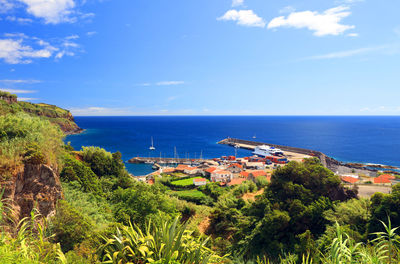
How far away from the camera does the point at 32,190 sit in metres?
8.28

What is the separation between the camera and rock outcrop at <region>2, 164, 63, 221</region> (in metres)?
7.60

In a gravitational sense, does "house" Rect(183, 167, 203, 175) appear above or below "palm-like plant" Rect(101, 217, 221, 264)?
below

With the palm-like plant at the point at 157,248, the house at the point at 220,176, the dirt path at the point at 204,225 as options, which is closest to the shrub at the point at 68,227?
the palm-like plant at the point at 157,248

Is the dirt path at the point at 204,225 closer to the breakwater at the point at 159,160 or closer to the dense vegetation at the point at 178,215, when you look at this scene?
the dense vegetation at the point at 178,215

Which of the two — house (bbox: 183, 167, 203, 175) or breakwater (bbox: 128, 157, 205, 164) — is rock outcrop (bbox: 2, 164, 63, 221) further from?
breakwater (bbox: 128, 157, 205, 164)

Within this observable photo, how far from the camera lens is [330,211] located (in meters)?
12.9

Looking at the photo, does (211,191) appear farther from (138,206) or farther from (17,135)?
(17,135)

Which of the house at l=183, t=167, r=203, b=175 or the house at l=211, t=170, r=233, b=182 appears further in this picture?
the house at l=183, t=167, r=203, b=175

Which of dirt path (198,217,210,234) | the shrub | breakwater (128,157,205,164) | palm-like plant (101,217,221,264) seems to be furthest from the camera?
breakwater (128,157,205,164)

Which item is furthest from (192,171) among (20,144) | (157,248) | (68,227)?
(157,248)

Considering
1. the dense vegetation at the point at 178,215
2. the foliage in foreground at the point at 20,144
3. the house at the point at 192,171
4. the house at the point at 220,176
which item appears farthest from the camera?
the house at the point at 192,171

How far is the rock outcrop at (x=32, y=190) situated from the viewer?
7598 millimetres

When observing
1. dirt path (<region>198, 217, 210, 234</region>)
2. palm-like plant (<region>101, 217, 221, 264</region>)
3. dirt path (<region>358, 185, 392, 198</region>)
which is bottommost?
dirt path (<region>198, 217, 210, 234</region>)

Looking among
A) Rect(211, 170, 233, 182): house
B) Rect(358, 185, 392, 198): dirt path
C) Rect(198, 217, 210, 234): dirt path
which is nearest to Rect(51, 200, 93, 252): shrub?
Rect(198, 217, 210, 234): dirt path
